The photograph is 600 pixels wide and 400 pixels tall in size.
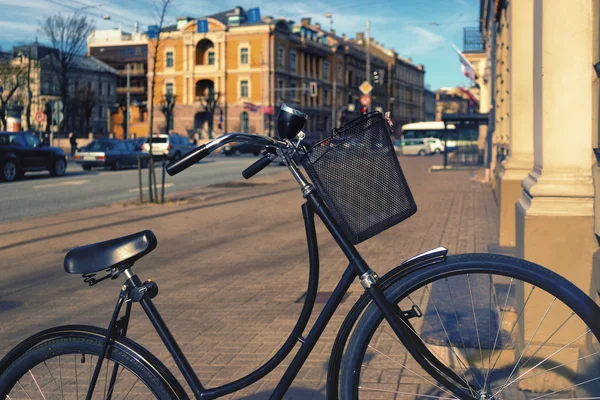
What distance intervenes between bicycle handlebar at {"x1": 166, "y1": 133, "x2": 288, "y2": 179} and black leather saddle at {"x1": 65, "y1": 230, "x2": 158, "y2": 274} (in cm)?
23

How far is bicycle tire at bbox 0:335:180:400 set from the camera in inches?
92.5

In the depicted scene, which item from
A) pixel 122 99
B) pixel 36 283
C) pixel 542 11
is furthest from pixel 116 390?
pixel 122 99

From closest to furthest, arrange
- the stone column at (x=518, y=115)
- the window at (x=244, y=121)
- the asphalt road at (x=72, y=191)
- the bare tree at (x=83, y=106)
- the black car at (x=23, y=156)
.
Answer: the stone column at (x=518, y=115), the asphalt road at (x=72, y=191), the black car at (x=23, y=156), the bare tree at (x=83, y=106), the window at (x=244, y=121)

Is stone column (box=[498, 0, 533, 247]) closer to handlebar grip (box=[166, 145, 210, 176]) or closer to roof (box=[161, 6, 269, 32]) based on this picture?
handlebar grip (box=[166, 145, 210, 176])

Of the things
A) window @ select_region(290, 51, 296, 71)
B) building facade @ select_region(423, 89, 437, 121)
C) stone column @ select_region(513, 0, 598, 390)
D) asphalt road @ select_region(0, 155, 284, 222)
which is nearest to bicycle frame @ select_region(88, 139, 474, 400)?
stone column @ select_region(513, 0, 598, 390)

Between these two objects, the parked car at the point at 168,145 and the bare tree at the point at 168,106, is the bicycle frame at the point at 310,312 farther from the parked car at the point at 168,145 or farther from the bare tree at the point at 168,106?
the bare tree at the point at 168,106

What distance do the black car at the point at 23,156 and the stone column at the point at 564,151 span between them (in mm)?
22379

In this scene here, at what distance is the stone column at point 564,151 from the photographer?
163 inches

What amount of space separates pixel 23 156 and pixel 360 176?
2459cm

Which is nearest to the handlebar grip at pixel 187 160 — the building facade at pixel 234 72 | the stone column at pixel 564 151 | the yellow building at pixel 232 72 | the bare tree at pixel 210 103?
the stone column at pixel 564 151

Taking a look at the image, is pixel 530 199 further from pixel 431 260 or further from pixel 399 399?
pixel 431 260

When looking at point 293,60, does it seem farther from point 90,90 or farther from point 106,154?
point 106,154

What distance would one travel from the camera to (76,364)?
96.6 inches

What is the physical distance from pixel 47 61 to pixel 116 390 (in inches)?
2757
